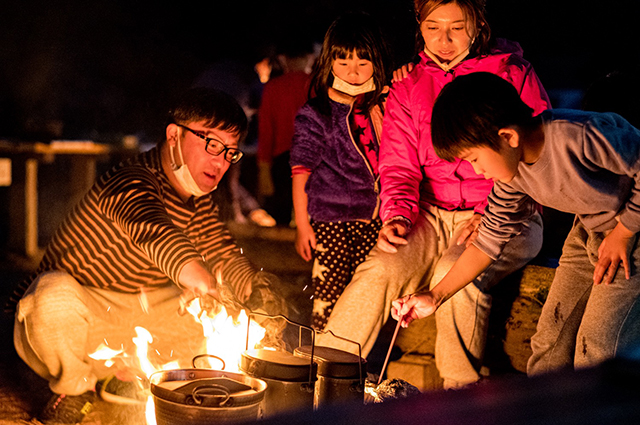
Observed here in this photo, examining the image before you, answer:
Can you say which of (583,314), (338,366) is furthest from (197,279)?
(583,314)

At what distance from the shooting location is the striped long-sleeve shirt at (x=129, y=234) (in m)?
3.64

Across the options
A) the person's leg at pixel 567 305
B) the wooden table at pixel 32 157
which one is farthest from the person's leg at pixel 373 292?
the wooden table at pixel 32 157

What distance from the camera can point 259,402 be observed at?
264 cm

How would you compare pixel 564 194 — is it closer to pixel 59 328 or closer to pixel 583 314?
pixel 583 314

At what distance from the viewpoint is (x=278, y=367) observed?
9.25 ft

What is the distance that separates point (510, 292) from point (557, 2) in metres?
3.34

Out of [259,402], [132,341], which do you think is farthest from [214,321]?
[259,402]

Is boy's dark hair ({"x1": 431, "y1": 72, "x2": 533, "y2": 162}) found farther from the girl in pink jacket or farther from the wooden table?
the wooden table

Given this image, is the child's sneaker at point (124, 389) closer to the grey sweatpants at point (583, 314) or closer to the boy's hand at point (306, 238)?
the boy's hand at point (306, 238)

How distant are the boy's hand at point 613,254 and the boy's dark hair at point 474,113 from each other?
0.64 metres

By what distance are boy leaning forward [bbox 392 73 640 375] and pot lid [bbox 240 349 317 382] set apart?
25.1 inches

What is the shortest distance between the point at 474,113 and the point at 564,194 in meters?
0.60

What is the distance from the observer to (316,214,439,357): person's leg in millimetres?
3752

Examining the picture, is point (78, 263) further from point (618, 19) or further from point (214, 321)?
point (618, 19)
